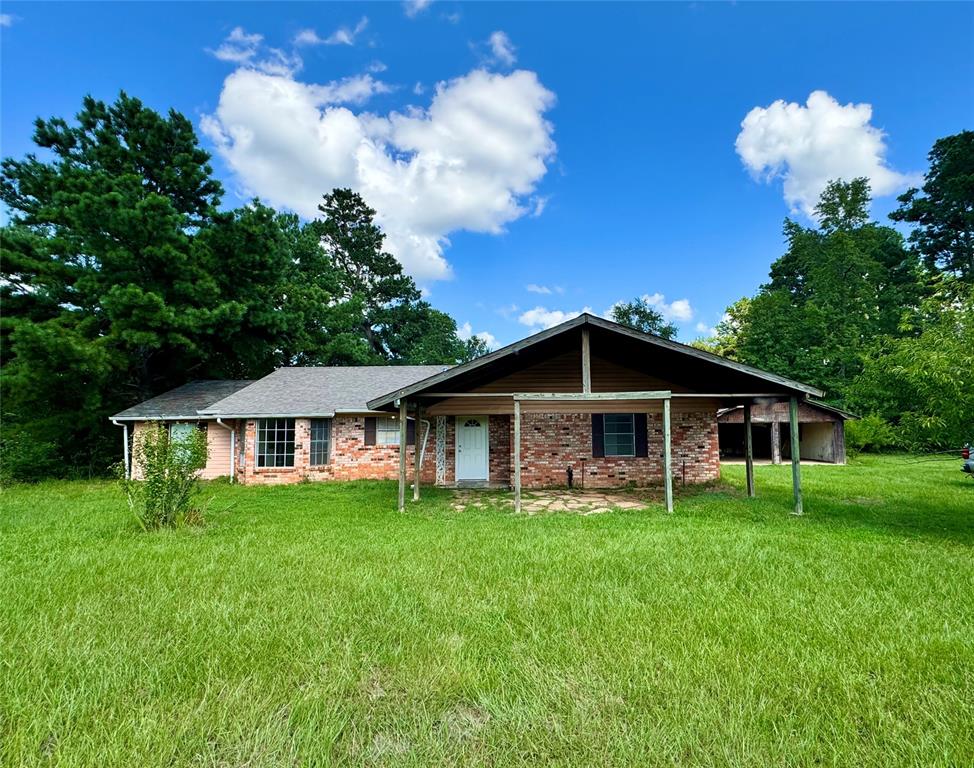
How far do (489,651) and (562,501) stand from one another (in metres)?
7.07

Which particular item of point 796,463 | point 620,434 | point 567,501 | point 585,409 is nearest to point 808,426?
point 620,434

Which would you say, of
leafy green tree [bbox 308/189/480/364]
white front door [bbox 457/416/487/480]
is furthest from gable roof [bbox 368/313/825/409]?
leafy green tree [bbox 308/189/480/364]

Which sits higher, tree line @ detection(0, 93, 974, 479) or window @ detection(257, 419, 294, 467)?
tree line @ detection(0, 93, 974, 479)

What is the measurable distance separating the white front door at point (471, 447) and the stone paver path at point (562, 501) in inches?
55.0

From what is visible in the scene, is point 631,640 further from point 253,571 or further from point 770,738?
point 253,571

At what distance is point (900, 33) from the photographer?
10.5 meters

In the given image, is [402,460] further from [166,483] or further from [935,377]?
[935,377]

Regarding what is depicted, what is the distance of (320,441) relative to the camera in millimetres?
13984

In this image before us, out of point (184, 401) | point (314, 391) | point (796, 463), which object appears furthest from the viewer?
point (184, 401)

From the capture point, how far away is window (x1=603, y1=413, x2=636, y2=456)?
1234cm

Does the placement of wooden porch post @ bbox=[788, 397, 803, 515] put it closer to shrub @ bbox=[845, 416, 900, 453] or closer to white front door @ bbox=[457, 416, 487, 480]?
white front door @ bbox=[457, 416, 487, 480]

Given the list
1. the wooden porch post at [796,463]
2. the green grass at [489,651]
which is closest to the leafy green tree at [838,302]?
Answer: the wooden porch post at [796,463]

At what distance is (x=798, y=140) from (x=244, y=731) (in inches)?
817

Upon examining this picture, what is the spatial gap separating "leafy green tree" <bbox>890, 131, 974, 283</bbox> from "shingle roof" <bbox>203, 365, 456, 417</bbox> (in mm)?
32577
